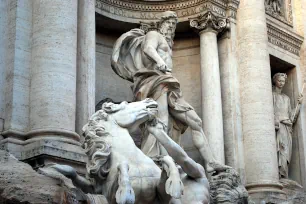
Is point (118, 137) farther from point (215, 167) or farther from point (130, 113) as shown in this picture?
point (215, 167)

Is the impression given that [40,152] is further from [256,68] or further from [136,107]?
[256,68]

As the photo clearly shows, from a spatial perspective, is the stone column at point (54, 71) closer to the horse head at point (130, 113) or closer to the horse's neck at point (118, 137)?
the horse head at point (130, 113)

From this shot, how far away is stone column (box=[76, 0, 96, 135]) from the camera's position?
36.5 ft

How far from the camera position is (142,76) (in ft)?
39.9

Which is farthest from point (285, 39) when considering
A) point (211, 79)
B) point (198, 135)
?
point (198, 135)

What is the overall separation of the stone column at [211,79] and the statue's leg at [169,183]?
659cm

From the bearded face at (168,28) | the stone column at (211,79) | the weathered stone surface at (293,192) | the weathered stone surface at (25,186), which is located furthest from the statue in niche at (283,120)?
the weathered stone surface at (25,186)

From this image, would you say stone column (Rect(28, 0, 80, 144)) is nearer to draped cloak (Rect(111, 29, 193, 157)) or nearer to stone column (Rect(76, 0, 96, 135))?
stone column (Rect(76, 0, 96, 135))

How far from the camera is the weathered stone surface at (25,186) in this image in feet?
18.1

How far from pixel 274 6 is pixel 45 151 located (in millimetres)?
9279

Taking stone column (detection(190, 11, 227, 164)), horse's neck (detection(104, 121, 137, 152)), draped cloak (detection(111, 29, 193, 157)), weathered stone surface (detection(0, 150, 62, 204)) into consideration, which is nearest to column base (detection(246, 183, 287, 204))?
stone column (detection(190, 11, 227, 164))

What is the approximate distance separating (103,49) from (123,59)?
2.11 meters

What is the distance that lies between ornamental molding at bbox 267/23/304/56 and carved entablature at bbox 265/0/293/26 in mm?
420

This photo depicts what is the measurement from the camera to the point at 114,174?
22.7 ft
